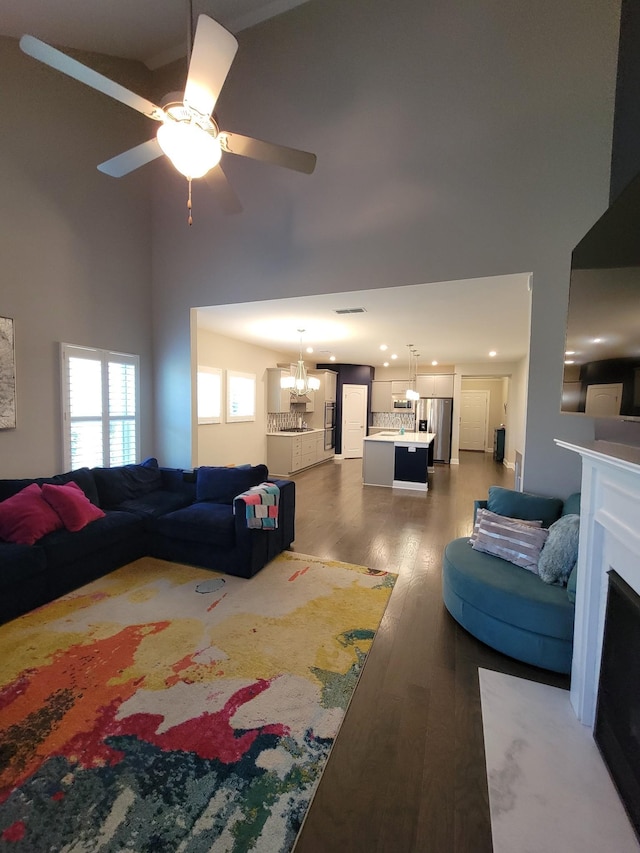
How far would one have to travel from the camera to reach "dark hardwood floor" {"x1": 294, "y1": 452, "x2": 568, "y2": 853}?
118 centimetres

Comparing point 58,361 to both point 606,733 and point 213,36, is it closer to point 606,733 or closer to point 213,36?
point 213,36

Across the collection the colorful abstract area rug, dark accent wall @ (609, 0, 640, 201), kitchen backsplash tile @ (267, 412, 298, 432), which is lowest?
the colorful abstract area rug

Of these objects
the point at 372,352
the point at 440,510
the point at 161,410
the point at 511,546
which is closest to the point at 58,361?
the point at 161,410

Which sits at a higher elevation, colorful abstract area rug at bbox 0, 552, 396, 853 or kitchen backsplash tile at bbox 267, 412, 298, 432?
kitchen backsplash tile at bbox 267, 412, 298, 432

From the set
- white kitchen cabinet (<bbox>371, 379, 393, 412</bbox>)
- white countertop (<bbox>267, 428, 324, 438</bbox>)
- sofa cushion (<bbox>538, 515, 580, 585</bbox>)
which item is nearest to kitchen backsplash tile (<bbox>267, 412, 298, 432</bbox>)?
white countertop (<bbox>267, 428, 324, 438</bbox>)

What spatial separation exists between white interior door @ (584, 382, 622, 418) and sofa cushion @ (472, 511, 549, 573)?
3.34 feet

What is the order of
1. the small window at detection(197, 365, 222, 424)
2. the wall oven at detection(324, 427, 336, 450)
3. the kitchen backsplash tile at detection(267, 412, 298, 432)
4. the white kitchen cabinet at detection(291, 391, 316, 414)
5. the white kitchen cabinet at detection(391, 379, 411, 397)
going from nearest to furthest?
1. the small window at detection(197, 365, 222, 424)
2. the kitchen backsplash tile at detection(267, 412, 298, 432)
3. the white kitchen cabinet at detection(291, 391, 316, 414)
4. the wall oven at detection(324, 427, 336, 450)
5. the white kitchen cabinet at detection(391, 379, 411, 397)

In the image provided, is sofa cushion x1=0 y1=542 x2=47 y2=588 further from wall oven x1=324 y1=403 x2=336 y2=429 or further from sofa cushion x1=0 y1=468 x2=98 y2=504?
wall oven x1=324 y1=403 x2=336 y2=429

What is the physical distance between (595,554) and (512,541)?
28.6 inches

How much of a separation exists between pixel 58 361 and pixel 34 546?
1.89m

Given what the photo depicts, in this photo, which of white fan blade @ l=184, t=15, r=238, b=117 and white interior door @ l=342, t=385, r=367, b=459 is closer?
white fan blade @ l=184, t=15, r=238, b=117

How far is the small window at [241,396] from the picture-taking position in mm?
6172

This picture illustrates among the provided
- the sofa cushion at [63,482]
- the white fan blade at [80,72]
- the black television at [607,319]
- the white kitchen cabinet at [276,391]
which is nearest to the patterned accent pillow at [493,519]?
the black television at [607,319]

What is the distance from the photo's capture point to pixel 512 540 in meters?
2.35
